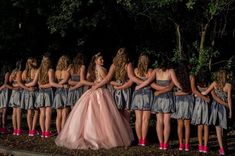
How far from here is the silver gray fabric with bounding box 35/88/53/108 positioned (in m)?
→ 14.3

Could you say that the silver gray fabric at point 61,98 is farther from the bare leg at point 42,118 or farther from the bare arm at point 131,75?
the bare arm at point 131,75

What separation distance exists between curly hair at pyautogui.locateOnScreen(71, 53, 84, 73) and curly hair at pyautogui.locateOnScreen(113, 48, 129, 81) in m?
1.19

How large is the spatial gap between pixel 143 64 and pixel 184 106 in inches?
52.9

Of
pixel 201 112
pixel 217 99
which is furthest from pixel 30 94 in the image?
pixel 217 99

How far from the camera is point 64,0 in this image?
2138 cm

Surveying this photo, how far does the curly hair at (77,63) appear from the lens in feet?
44.5

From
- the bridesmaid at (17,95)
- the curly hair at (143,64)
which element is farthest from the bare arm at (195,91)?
the bridesmaid at (17,95)

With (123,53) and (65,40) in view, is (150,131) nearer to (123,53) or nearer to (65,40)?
(123,53)

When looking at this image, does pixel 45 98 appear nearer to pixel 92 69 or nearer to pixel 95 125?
pixel 92 69

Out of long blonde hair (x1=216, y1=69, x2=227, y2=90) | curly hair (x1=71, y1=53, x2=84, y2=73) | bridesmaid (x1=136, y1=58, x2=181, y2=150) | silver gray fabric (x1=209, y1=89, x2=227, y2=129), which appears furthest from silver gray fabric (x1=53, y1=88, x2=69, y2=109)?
long blonde hair (x1=216, y1=69, x2=227, y2=90)

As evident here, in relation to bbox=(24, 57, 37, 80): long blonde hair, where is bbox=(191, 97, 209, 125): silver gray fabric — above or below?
below

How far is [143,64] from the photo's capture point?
12.6 meters

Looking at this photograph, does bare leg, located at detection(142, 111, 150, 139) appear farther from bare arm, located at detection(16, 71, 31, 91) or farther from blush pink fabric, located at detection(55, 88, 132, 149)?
bare arm, located at detection(16, 71, 31, 91)

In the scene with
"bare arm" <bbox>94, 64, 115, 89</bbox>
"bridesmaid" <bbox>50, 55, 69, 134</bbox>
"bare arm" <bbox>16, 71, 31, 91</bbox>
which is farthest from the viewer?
"bare arm" <bbox>16, 71, 31, 91</bbox>
